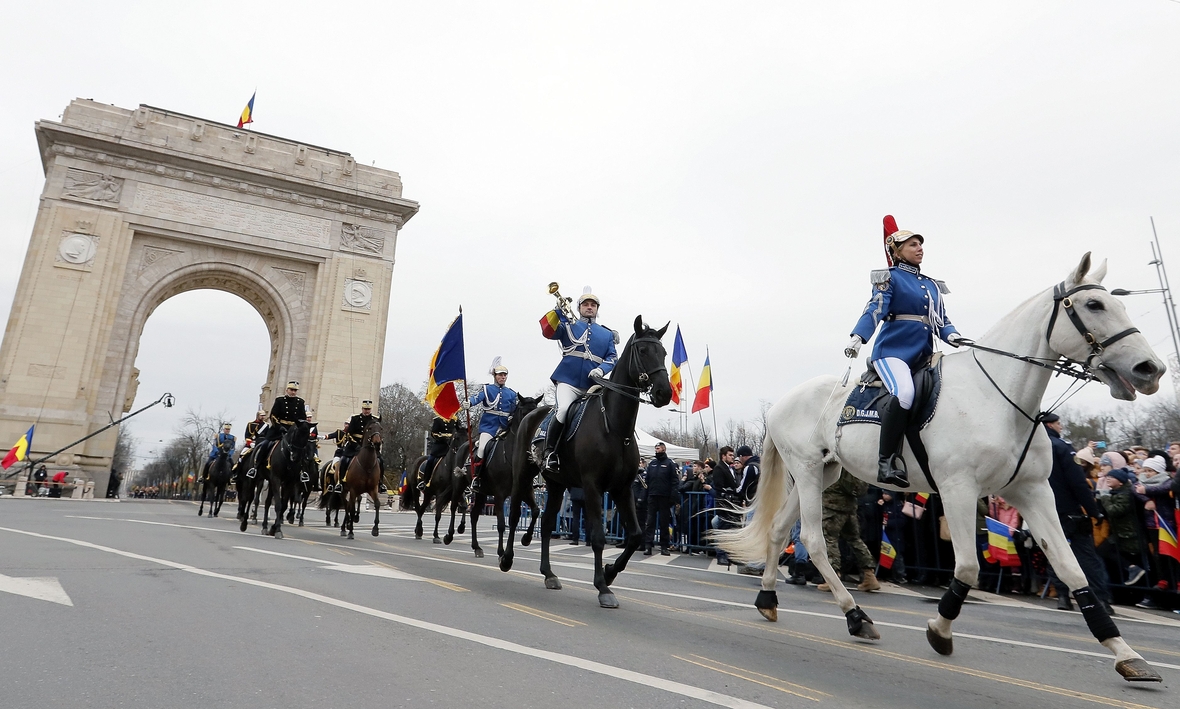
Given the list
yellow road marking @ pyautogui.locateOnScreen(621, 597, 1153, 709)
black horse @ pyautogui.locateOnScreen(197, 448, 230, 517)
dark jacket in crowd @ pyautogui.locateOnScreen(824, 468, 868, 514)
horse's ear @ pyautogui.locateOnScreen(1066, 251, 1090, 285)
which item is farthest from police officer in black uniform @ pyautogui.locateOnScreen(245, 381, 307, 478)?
horse's ear @ pyautogui.locateOnScreen(1066, 251, 1090, 285)

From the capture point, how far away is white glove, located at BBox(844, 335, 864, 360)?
17.2 feet

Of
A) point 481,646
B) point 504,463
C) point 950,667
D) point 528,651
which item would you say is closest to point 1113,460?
point 950,667

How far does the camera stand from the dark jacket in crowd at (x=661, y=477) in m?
14.2

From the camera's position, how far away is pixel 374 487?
1399 cm

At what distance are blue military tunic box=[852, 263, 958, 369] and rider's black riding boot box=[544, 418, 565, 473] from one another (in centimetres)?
319

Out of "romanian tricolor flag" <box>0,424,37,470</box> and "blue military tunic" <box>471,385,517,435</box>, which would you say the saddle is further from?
"romanian tricolor flag" <box>0,424,37,470</box>

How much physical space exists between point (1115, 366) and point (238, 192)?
37197 millimetres

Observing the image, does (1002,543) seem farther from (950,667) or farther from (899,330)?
Result: (950,667)

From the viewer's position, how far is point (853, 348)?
5.26 metres

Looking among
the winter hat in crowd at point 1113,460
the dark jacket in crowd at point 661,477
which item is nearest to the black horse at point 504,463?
the dark jacket in crowd at point 661,477

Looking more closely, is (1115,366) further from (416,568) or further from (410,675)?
(416,568)

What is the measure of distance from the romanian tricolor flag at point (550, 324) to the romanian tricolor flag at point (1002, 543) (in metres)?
6.09

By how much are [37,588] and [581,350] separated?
5.14m

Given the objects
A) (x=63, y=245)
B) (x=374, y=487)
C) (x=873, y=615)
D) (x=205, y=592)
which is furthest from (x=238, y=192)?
(x=873, y=615)
